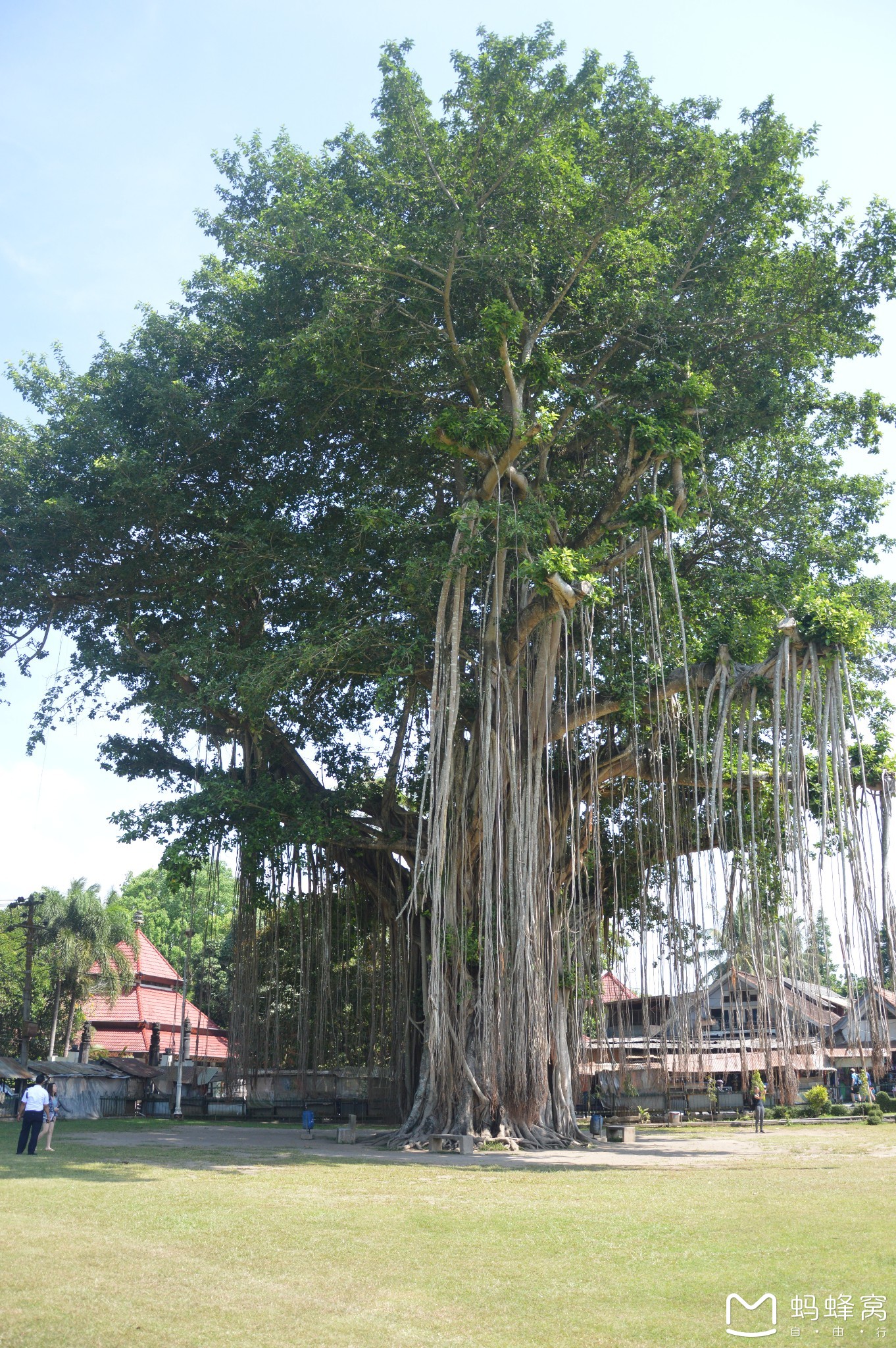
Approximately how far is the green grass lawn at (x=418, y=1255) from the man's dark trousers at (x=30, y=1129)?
0.51m

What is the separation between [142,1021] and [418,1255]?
21.4 metres

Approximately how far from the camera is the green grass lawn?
324cm

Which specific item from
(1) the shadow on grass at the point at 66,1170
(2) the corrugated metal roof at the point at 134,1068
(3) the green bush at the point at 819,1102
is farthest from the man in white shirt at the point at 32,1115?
(3) the green bush at the point at 819,1102

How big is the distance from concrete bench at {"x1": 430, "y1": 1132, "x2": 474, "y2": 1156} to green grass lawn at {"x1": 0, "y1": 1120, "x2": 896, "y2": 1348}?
172 cm

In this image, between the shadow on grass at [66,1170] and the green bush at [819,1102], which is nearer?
the shadow on grass at [66,1170]

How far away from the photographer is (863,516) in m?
11.8

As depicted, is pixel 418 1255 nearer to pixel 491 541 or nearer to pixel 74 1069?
pixel 491 541

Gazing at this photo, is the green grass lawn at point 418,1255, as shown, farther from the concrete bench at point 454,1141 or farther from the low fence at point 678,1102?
the low fence at point 678,1102

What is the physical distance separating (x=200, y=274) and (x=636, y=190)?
5.71 metres

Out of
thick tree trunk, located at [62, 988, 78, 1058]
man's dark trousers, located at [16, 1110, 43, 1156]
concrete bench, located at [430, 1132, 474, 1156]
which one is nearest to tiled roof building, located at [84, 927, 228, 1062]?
thick tree trunk, located at [62, 988, 78, 1058]

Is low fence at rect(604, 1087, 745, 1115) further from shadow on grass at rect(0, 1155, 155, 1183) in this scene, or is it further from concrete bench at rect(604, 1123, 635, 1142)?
shadow on grass at rect(0, 1155, 155, 1183)

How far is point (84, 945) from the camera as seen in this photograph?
72.4 ft

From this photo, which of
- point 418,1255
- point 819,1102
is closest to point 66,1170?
point 418,1255

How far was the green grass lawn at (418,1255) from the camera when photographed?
10.6 ft
